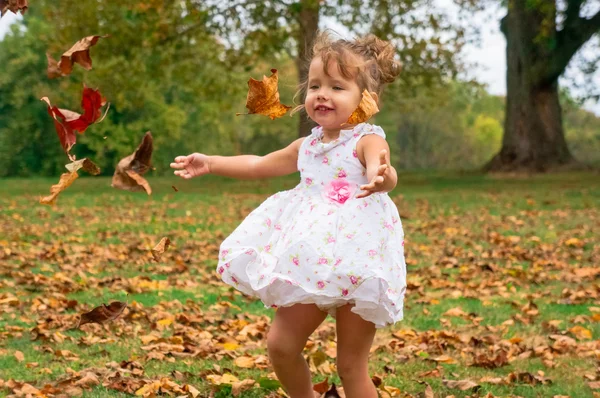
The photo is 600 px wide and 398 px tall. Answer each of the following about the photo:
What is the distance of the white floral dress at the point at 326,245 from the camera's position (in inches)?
129

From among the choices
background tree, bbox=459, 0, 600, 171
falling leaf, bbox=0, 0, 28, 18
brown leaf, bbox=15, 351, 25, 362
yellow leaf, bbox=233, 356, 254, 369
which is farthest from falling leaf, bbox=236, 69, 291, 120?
background tree, bbox=459, 0, 600, 171

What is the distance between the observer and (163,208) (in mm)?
17609

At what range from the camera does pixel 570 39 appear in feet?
80.9

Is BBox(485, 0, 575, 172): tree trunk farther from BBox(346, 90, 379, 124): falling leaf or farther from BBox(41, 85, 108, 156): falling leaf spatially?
BBox(41, 85, 108, 156): falling leaf

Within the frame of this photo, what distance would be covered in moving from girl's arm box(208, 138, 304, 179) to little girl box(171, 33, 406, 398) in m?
0.08

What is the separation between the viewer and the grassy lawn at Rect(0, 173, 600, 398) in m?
4.66

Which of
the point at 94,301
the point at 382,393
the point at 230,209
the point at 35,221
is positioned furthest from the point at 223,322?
the point at 230,209

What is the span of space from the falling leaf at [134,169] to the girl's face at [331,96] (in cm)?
70

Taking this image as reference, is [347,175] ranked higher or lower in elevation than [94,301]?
higher

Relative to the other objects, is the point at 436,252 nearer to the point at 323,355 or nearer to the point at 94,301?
the point at 94,301

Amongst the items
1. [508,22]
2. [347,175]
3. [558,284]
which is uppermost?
[508,22]

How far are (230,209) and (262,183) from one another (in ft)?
35.0

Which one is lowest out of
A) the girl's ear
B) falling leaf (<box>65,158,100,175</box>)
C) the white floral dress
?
the white floral dress

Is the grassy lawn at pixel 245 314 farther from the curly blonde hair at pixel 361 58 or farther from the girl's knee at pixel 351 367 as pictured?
the curly blonde hair at pixel 361 58
